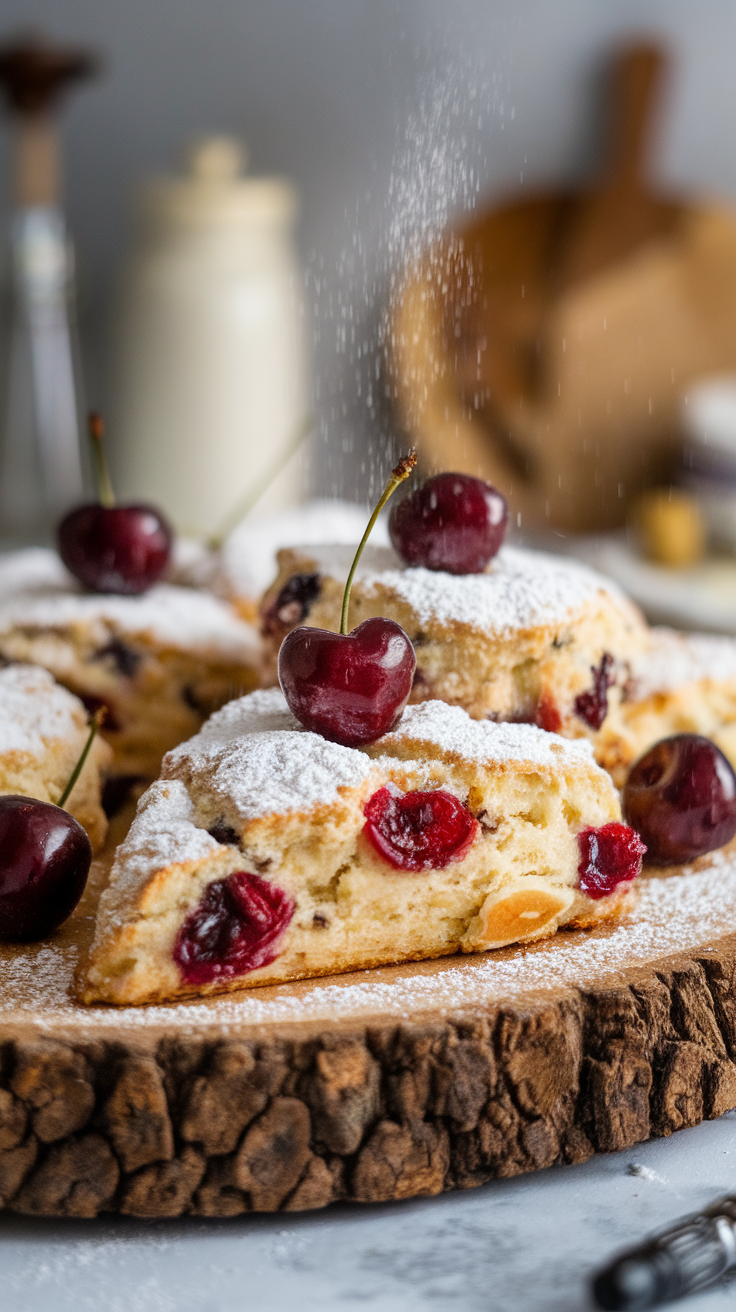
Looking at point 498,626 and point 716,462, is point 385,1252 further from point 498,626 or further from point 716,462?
point 716,462

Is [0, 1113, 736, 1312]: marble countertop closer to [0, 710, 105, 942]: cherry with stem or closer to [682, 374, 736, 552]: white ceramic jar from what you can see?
[0, 710, 105, 942]: cherry with stem

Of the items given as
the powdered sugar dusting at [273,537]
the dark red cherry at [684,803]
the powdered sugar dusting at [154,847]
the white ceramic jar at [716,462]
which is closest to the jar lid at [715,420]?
the white ceramic jar at [716,462]

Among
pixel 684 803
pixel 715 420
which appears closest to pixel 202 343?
pixel 715 420

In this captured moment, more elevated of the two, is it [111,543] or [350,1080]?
[111,543]

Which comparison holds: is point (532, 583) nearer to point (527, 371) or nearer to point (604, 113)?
point (527, 371)

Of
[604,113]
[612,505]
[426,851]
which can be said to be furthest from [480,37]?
[426,851]

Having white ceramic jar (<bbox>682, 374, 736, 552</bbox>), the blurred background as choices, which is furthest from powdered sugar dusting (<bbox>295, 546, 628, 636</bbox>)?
the blurred background
